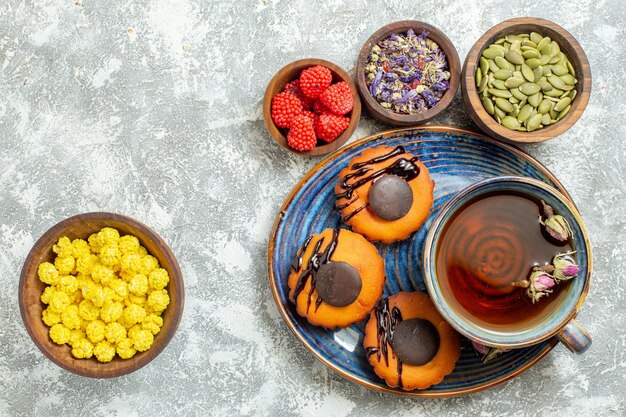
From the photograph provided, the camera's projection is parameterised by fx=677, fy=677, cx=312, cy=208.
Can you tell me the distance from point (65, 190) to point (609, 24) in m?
1.37

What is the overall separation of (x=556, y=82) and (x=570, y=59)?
0.07 metres

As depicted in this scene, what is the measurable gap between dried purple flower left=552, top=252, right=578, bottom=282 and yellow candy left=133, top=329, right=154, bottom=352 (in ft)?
2.83

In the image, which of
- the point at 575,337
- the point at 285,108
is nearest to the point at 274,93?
the point at 285,108

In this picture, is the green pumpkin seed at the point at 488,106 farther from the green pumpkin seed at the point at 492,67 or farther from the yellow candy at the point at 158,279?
the yellow candy at the point at 158,279

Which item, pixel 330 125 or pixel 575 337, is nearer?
pixel 575 337

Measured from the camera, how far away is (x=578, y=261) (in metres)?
1.34

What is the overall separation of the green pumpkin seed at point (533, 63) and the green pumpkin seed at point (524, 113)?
88mm

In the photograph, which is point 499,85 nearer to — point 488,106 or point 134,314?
point 488,106

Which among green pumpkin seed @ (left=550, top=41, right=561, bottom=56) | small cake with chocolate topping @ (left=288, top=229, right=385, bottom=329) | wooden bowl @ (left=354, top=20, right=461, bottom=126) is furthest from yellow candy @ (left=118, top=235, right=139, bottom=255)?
green pumpkin seed @ (left=550, top=41, right=561, bottom=56)

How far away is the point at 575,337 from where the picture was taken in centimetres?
134

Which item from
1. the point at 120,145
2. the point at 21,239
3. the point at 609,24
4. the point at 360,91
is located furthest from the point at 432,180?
the point at 21,239

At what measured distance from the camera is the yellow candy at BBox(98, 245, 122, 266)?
146 cm

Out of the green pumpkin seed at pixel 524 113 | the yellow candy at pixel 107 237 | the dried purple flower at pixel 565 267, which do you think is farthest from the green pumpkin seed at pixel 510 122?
the yellow candy at pixel 107 237

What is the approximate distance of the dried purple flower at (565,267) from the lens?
1.33 metres
